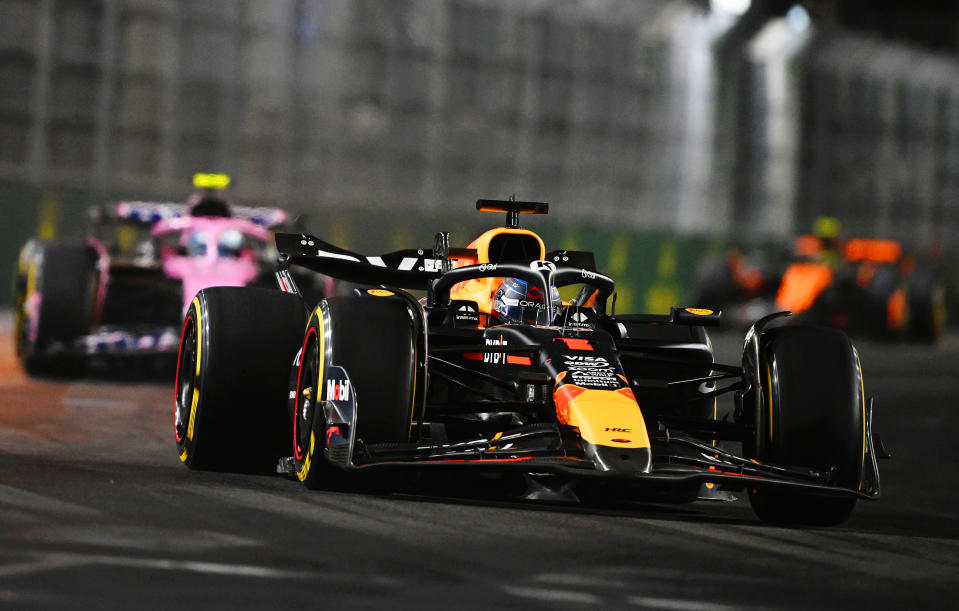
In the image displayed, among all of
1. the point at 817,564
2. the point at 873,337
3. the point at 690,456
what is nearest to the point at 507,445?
the point at 690,456

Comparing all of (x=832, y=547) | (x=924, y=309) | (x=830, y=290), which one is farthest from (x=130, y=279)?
(x=924, y=309)

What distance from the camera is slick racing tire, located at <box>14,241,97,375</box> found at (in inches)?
587

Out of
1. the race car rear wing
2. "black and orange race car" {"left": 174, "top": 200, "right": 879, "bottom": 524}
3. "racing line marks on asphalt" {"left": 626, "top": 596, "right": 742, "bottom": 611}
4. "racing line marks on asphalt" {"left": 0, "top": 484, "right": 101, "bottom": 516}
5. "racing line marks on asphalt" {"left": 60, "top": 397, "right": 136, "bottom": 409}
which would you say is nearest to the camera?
"racing line marks on asphalt" {"left": 626, "top": 596, "right": 742, "bottom": 611}

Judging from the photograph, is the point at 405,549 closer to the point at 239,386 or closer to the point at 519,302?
the point at 239,386

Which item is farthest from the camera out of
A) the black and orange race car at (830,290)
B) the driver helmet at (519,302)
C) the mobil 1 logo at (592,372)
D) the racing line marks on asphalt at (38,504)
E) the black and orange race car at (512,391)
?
the black and orange race car at (830,290)

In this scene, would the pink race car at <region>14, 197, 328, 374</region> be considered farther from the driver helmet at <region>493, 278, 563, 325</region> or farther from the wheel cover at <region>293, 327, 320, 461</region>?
the wheel cover at <region>293, 327, 320, 461</region>

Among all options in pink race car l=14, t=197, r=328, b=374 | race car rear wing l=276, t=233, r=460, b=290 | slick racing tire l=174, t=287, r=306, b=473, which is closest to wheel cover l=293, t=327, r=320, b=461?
slick racing tire l=174, t=287, r=306, b=473

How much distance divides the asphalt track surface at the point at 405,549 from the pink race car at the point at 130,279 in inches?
213

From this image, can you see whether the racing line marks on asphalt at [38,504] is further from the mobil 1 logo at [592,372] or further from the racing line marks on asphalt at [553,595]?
the mobil 1 logo at [592,372]

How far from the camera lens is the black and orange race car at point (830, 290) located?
93.2 feet

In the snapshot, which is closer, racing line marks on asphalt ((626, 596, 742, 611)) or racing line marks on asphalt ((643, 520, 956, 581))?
racing line marks on asphalt ((626, 596, 742, 611))

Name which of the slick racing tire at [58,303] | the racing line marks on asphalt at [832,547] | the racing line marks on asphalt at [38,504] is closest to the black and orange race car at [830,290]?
the slick racing tire at [58,303]

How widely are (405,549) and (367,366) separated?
1.37m

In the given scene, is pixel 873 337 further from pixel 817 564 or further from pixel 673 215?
pixel 817 564
